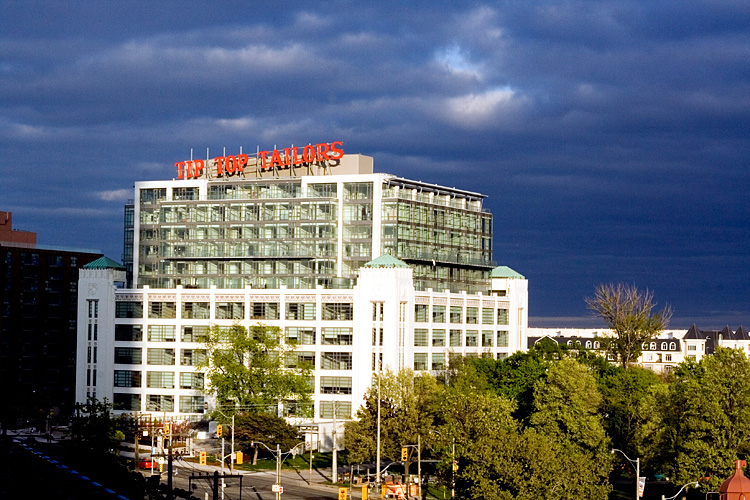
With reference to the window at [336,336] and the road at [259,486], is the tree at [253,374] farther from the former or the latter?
the road at [259,486]

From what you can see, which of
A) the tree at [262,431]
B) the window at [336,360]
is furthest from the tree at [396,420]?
the window at [336,360]

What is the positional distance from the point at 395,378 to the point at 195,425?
182 feet

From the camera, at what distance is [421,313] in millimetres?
197500

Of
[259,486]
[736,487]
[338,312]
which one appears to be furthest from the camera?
[338,312]

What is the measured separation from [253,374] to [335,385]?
1861 centimetres

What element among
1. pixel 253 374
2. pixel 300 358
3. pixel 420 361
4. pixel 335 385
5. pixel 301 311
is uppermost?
pixel 301 311

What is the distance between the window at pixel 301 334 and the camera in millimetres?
195000

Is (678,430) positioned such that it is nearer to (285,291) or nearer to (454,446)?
(454,446)

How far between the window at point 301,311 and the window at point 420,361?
61.4 feet

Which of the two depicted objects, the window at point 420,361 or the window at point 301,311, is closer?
the window at point 420,361

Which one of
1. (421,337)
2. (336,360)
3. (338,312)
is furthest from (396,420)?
(421,337)

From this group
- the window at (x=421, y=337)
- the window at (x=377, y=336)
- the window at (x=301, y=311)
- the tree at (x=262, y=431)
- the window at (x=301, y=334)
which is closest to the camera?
the tree at (x=262, y=431)

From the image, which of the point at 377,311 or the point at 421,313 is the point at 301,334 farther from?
the point at 421,313

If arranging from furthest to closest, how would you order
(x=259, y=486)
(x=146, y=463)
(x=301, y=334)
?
(x=301, y=334) < (x=146, y=463) < (x=259, y=486)
